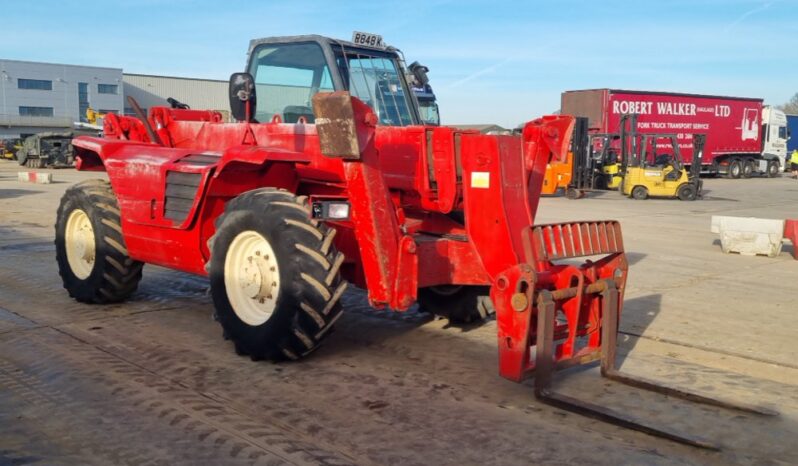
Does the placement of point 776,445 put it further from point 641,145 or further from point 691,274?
point 641,145

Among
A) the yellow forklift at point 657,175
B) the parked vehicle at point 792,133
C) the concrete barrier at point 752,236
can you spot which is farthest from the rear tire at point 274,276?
the parked vehicle at point 792,133

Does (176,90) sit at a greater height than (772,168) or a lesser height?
greater

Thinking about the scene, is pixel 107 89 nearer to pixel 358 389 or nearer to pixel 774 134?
pixel 774 134

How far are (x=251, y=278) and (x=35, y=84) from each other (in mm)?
73366

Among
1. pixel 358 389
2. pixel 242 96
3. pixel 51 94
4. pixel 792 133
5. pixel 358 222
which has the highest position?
pixel 51 94

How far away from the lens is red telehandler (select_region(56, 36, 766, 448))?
473 cm

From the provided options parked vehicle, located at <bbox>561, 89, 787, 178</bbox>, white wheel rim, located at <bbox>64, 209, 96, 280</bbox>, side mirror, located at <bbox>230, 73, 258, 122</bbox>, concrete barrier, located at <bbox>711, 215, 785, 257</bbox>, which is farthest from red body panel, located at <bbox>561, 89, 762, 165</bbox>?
side mirror, located at <bbox>230, 73, 258, 122</bbox>

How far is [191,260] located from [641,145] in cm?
2146

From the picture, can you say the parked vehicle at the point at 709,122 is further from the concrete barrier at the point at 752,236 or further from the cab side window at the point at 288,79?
the cab side window at the point at 288,79

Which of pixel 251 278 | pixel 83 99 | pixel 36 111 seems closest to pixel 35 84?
pixel 36 111

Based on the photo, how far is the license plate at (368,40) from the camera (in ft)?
21.9

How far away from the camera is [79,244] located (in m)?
7.26

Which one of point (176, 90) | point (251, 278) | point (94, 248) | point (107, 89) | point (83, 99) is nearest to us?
point (251, 278)

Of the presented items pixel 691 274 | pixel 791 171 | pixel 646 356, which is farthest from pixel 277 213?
pixel 791 171
